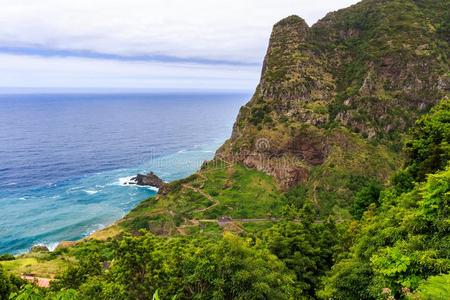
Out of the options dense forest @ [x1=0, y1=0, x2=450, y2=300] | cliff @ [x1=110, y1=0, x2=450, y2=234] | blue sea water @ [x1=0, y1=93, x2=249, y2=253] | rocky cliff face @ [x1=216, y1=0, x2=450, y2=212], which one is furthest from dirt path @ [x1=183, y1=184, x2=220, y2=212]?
blue sea water @ [x1=0, y1=93, x2=249, y2=253]

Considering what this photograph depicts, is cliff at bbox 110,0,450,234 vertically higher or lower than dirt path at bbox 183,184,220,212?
higher

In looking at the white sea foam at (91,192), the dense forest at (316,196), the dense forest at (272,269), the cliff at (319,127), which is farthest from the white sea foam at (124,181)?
the dense forest at (272,269)

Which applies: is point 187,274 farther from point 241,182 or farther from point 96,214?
point 96,214

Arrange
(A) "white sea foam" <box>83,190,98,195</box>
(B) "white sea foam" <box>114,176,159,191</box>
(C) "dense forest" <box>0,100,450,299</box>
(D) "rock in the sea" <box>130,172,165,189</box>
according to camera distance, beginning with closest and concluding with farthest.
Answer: (C) "dense forest" <box>0,100,450,299</box>, (A) "white sea foam" <box>83,190,98,195</box>, (B) "white sea foam" <box>114,176,159,191</box>, (D) "rock in the sea" <box>130,172,165,189</box>

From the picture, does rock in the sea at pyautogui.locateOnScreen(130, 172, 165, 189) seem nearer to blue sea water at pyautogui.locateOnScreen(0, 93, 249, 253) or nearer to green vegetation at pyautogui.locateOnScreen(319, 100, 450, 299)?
blue sea water at pyautogui.locateOnScreen(0, 93, 249, 253)

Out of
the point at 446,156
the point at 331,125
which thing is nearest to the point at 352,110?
the point at 331,125

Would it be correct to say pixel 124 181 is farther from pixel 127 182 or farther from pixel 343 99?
pixel 343 99
